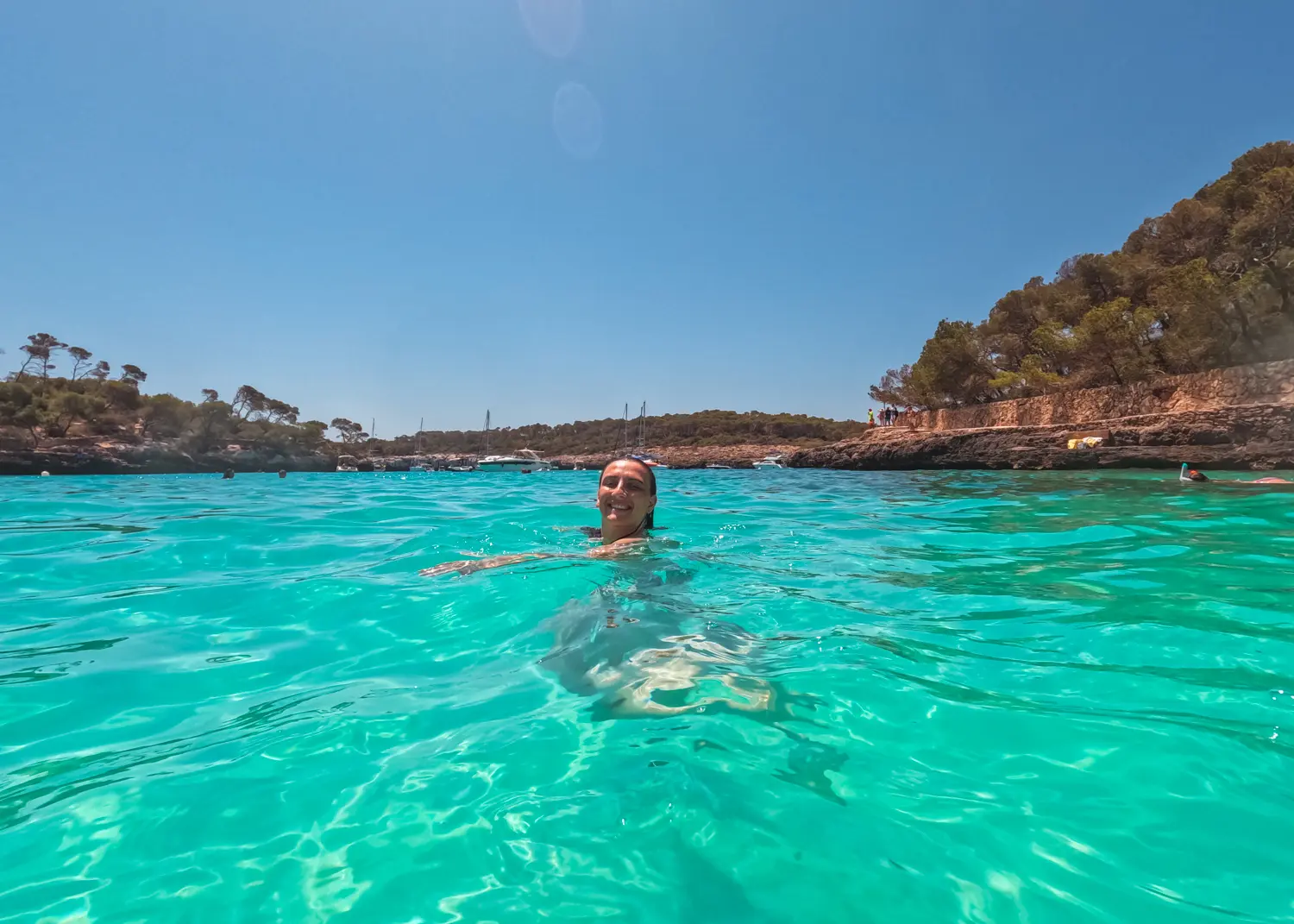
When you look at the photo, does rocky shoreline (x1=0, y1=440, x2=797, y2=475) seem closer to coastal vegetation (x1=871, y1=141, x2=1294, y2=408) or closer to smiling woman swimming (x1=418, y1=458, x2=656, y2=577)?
coastal vegetation (x1=871, y1=141, x2=1294, y2=408)

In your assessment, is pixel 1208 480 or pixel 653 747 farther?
pixel 1208 480

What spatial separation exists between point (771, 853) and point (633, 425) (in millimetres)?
99202

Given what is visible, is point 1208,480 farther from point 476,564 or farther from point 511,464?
point 511,464

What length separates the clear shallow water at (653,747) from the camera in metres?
1.43

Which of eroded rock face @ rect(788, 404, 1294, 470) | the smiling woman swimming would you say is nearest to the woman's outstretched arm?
the smiling woman swimming

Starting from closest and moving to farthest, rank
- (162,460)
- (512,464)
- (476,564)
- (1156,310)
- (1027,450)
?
(476,564) → (1027,450) → (1156,310) → (162,460) → (512,464)

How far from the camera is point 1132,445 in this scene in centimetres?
2136

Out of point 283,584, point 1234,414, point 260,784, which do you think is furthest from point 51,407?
point 1234,414

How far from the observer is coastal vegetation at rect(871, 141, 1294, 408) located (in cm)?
2423

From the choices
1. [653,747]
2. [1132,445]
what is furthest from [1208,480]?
[653,747]

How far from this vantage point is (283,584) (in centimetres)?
479

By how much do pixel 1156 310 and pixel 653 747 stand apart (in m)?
36.7

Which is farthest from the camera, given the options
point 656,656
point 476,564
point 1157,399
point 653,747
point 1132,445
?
point 1157,399

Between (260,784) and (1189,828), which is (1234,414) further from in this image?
(260,784)
